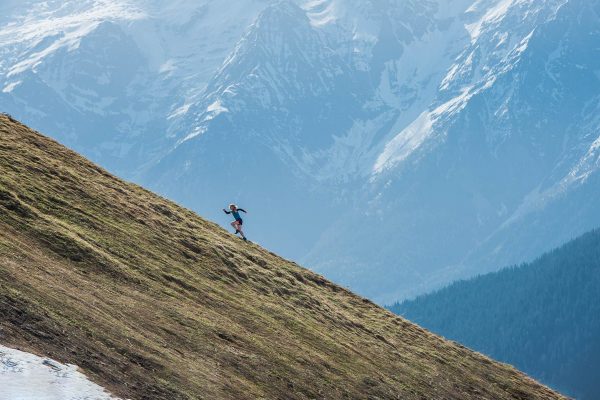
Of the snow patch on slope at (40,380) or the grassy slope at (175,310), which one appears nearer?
the snow patch on slope at (40,380)

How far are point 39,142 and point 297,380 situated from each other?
83.9 ft

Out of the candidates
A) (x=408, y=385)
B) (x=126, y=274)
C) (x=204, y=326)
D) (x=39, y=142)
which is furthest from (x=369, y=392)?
(x=39, y=142)

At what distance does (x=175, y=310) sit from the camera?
49.4 m

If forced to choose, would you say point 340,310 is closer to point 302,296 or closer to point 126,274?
point 302,296

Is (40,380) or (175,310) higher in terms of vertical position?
(175,310)

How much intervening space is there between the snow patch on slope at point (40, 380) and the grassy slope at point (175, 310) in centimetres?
78

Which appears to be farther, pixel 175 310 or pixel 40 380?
pixel 175 310

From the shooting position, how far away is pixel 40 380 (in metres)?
37.8

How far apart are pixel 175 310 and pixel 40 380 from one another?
12027 millimetres

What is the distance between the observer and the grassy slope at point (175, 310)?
42.7m

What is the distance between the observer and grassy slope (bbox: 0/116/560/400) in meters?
42.7

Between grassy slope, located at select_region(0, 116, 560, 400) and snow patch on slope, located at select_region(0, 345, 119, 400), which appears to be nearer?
snow patch on slope, located at select_region(0, 345, 119, 400)

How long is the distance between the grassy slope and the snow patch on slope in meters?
0.78

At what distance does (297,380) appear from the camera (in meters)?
47.7
